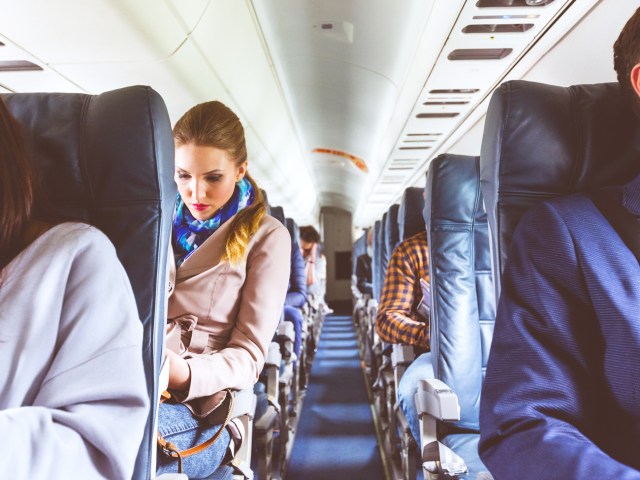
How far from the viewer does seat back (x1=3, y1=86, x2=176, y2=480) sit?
54.2 inches

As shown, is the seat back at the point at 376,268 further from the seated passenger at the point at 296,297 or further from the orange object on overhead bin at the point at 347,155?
the orange object on overhead bin at the point at 347,155

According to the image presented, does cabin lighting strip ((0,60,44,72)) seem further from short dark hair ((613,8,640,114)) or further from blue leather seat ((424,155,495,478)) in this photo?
short dark hair ((613,8,640,114))

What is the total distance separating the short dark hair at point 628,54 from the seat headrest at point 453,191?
3.14ft

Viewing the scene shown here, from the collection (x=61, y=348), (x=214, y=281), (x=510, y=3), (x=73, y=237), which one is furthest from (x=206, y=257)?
(x=510, y=3)

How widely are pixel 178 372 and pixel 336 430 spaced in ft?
11.5

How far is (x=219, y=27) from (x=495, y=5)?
1.93m

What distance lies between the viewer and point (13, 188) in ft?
3.71

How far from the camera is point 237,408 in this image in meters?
1.75

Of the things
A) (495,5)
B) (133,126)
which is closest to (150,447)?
(133,126)

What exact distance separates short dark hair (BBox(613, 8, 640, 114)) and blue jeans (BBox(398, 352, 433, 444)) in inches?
57.8

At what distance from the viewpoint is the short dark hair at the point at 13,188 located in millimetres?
1117

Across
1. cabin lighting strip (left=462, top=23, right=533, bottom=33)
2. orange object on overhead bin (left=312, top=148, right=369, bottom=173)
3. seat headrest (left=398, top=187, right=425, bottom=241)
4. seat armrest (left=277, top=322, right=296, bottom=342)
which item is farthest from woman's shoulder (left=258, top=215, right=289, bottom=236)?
orange object on overhead bin (left=312, top=148, right=369, bottom=173)

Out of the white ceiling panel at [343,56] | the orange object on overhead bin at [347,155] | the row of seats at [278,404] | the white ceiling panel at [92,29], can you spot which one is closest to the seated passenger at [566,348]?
the row of seats at [278,404]

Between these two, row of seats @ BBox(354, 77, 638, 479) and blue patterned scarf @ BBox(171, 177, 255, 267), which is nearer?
row of seats @ BBox(354, 77, 638, 479)
